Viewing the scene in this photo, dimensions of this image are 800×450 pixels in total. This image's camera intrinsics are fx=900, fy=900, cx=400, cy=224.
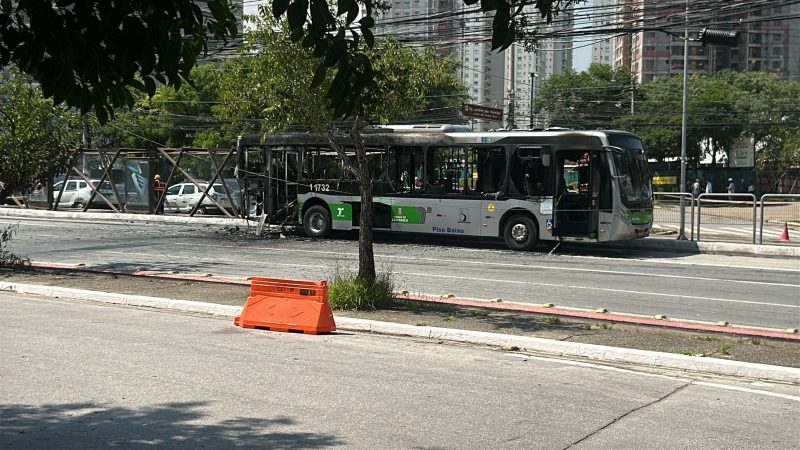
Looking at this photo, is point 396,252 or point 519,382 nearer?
point 519,382

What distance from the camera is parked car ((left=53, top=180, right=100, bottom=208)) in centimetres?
3925

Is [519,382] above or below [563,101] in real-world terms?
below

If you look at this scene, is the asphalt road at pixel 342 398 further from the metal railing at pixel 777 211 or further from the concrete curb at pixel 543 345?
the metal railing at pixel 777 211

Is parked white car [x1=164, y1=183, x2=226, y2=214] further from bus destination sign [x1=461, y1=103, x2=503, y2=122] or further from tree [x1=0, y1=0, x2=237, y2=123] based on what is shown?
tree [x1=0, y1=0, x2=237, y2=123]

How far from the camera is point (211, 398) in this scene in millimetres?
7684

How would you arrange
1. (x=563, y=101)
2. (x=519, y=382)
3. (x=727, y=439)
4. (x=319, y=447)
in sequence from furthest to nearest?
1. (x=563, y=101)
2. (x=519, y=382)
3. (x=727, y=439)
4. (x=319, y=447)

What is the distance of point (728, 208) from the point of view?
82.4 feet

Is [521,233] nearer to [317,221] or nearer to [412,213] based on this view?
[412,213]

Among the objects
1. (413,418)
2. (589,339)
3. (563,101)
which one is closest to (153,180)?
(589,339)

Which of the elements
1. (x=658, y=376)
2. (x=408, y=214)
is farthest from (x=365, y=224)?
(x=408, y=214)

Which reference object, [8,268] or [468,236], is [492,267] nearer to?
[468,236]

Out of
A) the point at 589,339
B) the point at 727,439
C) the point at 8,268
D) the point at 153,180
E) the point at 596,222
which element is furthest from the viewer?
the point at 153,180

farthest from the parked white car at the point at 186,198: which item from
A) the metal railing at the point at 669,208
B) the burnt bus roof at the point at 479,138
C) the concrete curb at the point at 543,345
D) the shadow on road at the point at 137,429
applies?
the shadow on road at the point at 137,429

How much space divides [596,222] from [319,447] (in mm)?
17281
